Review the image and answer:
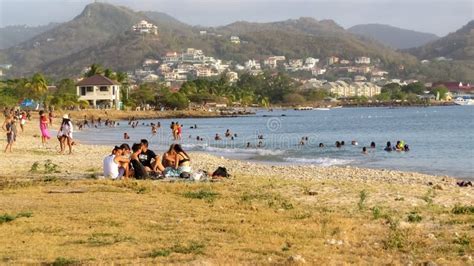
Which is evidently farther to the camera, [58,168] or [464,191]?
[58,168]

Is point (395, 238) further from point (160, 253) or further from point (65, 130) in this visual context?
point (65, 130)

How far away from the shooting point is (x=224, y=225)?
10.5 m

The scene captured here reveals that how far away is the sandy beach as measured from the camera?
8.59m

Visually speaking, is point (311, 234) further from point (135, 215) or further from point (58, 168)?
point (58, 168)

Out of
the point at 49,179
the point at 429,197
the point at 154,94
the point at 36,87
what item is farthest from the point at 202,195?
the point at 154,94

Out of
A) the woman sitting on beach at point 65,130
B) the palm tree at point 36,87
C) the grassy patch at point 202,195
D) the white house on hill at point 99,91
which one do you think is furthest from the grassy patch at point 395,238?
the white house on hill at point 99,91

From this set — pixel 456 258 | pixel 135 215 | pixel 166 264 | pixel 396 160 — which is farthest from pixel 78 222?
pixel 396 160

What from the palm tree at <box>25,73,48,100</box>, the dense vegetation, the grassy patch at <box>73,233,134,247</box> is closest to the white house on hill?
the dense vegetation

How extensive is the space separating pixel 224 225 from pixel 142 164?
23.8ft

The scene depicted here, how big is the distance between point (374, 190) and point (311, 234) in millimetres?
5810

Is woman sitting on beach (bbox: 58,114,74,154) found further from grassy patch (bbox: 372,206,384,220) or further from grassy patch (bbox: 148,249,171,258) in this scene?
grassy patch (bbox: 148,249,171,258)

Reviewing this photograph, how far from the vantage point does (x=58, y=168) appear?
2008 centimetres

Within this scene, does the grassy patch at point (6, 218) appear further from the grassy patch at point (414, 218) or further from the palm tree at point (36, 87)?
the palm tree at point (36, 87)

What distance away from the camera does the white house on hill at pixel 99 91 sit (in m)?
110
